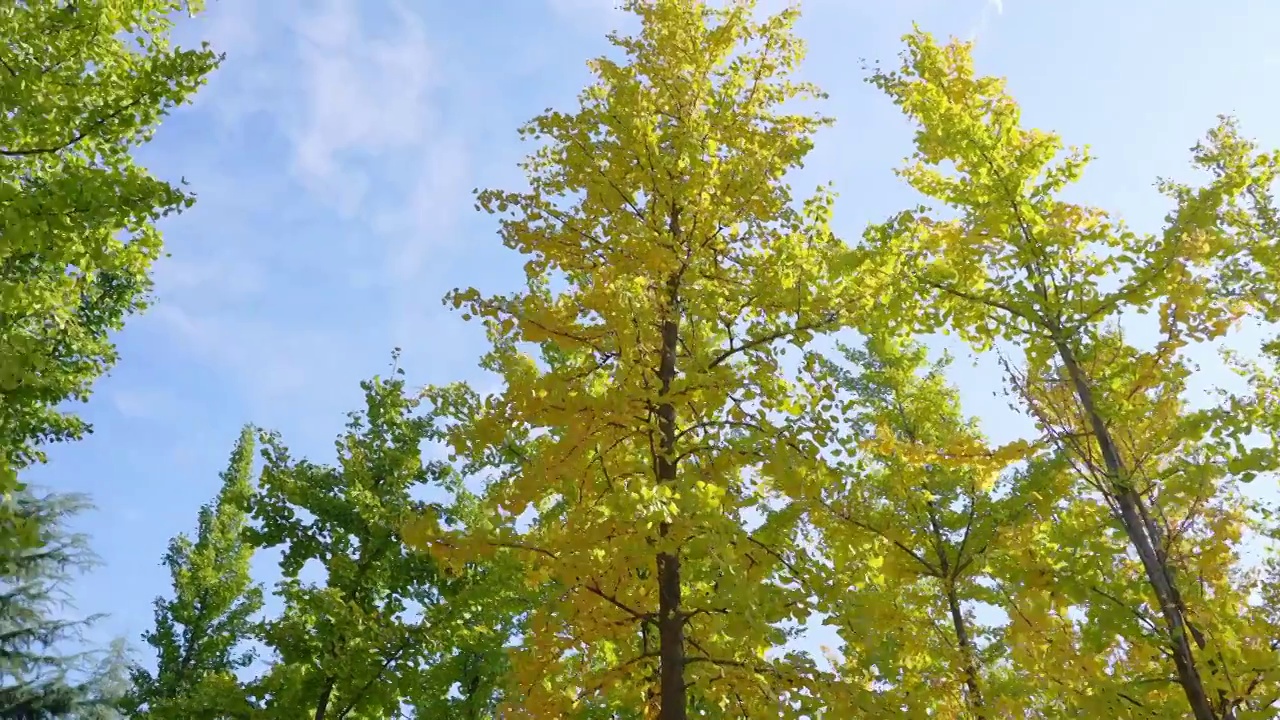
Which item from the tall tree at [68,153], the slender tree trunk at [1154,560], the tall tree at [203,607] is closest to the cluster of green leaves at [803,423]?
the slender tree trunk at [1154,560]

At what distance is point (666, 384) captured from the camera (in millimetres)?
5051

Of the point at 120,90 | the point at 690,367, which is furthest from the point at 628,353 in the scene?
the point at 120,90

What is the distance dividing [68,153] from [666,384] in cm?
Answer: 614

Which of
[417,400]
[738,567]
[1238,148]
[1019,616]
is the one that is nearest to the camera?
[738,567]

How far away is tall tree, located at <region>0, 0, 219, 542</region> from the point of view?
4.60 meters

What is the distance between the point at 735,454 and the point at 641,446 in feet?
2.65

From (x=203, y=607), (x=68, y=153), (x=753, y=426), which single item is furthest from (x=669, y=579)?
(x=203, y=607)

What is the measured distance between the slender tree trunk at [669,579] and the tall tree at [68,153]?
3.15 m

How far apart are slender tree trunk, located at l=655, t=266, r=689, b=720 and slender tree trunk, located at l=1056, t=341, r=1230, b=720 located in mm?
2812

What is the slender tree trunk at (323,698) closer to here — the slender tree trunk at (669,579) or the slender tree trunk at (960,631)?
the slender tree trunk at (669,579)

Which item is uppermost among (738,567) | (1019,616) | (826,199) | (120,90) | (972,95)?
(972,95)

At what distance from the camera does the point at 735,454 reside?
478 centimetres

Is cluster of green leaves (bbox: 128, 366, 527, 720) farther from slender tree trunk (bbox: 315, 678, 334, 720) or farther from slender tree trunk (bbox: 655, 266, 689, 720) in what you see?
slender tree trunk (bbox: 655, 266, 689, 720)

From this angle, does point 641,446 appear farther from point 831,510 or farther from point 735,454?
point 831,510
